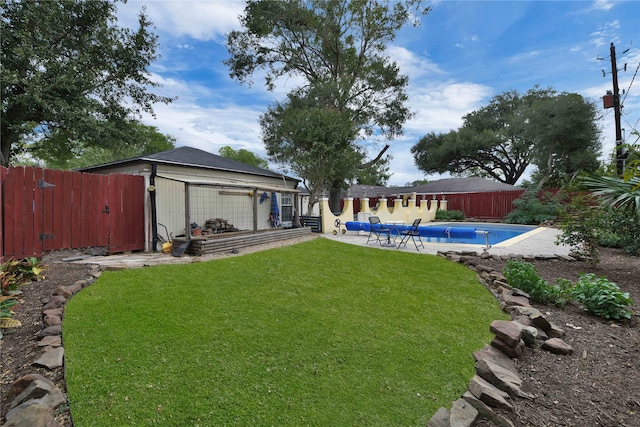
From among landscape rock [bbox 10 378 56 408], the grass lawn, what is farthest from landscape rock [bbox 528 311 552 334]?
landscape rock [bbox 10 378 56 408]

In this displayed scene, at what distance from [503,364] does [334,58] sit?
71.4 ft

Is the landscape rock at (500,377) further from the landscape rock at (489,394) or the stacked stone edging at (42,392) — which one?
the stacked stone edging at (42,392)

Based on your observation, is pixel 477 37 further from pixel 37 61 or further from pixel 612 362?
pixel 37 61

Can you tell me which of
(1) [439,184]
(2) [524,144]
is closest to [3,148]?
(1) [439,184]

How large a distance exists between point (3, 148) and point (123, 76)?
5864mm

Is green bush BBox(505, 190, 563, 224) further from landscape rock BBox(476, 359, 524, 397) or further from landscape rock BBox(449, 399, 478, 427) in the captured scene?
landscape rock BBox(449, 399, 478, 427)

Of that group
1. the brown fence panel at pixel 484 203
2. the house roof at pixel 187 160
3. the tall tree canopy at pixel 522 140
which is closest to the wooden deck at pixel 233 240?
the house roof at pixel 187 160

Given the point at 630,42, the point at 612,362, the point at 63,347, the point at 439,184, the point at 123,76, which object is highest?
the point at 123,76

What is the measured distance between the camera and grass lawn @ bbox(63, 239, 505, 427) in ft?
6.71

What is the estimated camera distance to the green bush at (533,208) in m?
18.4

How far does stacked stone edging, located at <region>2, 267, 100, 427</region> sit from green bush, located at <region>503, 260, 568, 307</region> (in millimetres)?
5324

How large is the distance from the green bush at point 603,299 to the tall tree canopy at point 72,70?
15064mm

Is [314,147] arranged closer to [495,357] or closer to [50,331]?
[50,331]

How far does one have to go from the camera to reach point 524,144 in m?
27.8
